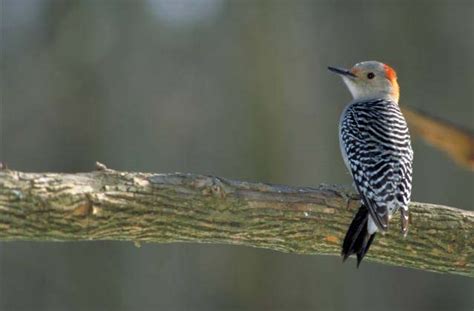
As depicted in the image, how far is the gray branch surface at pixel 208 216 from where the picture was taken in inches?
182

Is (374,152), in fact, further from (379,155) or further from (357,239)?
(357,239)

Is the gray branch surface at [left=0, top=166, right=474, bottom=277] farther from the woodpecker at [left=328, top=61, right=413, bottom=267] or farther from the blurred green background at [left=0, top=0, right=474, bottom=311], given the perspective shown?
the blurred green background at [left=0, top=0, right=474, bottom=311]

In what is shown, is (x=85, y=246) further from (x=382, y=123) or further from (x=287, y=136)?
(x=382, y=123)

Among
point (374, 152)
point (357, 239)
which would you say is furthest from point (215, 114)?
point (357, 239)

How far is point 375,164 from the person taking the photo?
582 cm

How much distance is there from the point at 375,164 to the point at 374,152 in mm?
164

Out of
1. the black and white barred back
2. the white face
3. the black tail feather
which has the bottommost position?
the black tail feather

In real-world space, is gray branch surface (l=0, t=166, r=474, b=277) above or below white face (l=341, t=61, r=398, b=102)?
below

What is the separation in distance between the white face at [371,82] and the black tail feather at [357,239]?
6.31ft

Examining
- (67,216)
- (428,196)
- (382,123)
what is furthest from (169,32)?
(67,216)

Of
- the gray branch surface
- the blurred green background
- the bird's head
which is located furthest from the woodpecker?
the blurred green background

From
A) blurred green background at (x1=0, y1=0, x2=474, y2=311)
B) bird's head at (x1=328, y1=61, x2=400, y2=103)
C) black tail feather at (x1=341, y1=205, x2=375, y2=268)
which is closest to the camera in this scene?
black tail feather at (x1=341, y1=205, x2=375, y2=268)

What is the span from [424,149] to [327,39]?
6.82 feet

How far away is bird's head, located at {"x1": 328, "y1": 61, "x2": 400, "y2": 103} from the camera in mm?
7199
